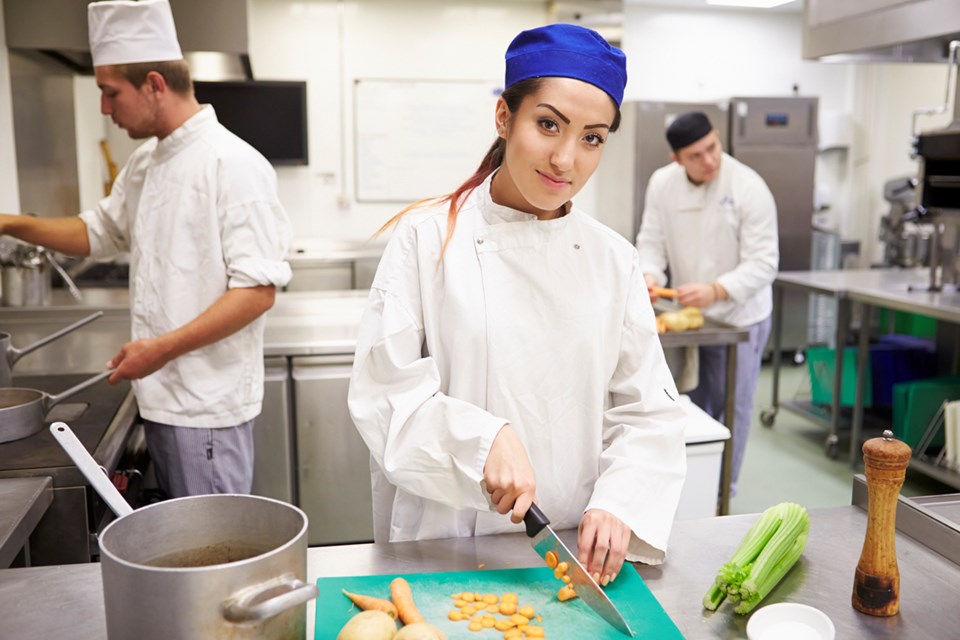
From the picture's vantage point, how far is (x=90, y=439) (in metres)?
1.64

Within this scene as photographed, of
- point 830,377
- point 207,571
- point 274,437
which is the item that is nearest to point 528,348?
point 207,571

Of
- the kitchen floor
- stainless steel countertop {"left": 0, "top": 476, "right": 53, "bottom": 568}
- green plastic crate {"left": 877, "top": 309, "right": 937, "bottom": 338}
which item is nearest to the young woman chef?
stainless steel countertop {"left": 0, "top": 476, "right": 53, "bottom": 568}

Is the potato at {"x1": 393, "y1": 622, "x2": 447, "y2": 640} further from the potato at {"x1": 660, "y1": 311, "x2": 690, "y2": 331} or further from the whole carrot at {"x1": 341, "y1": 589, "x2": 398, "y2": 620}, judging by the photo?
the potato at {"x1": 660, "y1": 311, "x2": 690, "y2": 331}

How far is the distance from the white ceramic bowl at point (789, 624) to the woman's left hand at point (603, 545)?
185 mm

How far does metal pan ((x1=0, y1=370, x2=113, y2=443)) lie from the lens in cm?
158

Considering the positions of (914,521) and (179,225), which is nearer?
(914,521)

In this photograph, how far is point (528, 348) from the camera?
48.6 inches

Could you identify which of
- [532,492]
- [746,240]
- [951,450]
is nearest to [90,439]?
[532,492]

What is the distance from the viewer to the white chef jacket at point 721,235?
332 cm

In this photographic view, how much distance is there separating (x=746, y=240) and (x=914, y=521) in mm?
2359

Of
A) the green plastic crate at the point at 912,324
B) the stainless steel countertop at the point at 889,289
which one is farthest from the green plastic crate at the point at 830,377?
the green plastic crate at the point at 912,324

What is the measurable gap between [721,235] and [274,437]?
2.00m

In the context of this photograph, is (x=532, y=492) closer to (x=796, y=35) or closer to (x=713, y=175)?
(x=713, y=175)

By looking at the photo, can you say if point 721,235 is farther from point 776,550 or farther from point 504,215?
point 776,550
